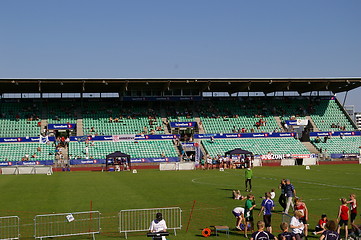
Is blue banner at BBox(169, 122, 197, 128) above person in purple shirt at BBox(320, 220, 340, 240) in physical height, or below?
above

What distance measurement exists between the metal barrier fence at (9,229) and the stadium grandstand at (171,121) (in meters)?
38.0

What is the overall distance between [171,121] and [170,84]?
5699 mm

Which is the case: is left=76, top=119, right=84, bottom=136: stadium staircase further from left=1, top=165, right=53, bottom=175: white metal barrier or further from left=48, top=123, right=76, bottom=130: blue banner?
left=1, top=165, right=53, bottom=175: white metal barrier

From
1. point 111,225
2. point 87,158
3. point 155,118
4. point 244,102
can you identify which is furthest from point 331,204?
point 244,102

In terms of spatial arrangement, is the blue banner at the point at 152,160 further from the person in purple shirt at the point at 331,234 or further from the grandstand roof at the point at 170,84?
the person in purple shirt at the point at 331,234

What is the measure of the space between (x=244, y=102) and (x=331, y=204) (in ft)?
178

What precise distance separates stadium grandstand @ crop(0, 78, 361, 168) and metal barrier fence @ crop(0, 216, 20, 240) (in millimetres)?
38016

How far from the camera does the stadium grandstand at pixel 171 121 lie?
60.5 m

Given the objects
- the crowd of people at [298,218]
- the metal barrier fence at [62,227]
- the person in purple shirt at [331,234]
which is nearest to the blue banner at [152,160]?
the metal barrier fence at [62,227]

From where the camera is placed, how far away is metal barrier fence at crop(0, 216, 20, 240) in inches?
621

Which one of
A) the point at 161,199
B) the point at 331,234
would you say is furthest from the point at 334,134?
the point at 331,234

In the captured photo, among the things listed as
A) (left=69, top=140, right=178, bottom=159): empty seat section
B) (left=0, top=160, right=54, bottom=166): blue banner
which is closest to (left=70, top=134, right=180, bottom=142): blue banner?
(left=69, top=140, right=178, bottom=159): empty seat section

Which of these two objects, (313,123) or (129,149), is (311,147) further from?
(129,149)

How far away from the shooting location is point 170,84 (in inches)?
2709
